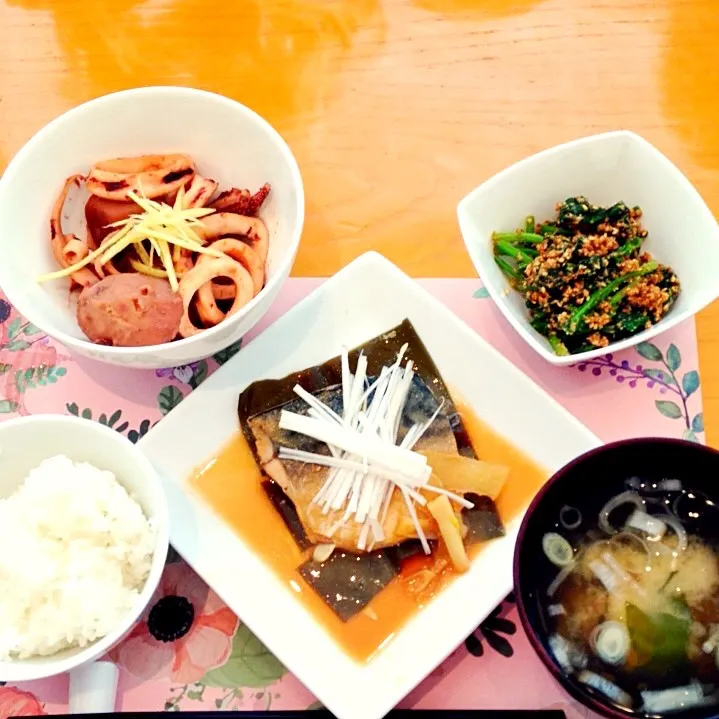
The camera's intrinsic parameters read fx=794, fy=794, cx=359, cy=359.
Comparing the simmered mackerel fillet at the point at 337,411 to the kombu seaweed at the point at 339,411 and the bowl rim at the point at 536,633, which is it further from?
the bowl rim at the point at 536,633

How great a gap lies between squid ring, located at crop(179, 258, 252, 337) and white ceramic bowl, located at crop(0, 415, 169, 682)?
24 centimetres

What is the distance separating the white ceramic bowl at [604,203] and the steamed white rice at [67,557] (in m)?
0.79

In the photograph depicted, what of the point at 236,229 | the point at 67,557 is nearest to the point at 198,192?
the point at 236,229

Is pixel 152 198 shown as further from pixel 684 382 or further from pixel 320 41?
pixel 684 382

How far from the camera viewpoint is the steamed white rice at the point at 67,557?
1.28 meters

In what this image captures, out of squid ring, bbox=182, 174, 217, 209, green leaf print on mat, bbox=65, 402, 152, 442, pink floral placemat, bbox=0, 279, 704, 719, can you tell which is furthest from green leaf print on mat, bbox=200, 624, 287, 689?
squid ring, bbox=182, 174, 217, 209

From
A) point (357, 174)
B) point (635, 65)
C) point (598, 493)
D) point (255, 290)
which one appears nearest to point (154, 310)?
point (255, 290)

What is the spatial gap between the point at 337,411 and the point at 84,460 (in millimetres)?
484

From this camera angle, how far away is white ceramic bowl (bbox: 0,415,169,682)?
1.27m

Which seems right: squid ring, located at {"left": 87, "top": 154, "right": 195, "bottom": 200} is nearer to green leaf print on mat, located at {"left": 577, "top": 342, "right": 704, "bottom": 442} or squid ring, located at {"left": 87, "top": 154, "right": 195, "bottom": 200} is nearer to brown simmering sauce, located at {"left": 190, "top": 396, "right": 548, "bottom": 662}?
brown simmering sauce, located at {"left": 190, "top": 396, "right": 548, "bottom": 662}

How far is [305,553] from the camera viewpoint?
150cm

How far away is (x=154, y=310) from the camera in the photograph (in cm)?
143

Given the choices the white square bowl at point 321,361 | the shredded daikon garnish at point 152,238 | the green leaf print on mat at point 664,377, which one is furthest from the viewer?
the green leaf print on mat at point 664,377

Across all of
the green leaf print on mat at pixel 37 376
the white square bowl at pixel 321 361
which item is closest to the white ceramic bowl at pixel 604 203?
the white square bowl at pixel 321 361
